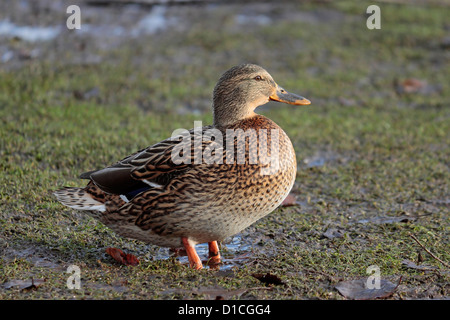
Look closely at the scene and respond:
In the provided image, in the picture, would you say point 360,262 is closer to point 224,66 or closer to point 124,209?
point 124,209

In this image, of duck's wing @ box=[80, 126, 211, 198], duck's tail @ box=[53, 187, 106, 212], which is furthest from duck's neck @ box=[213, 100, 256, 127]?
duck's tail @ box=[53, 187, 106, 212]

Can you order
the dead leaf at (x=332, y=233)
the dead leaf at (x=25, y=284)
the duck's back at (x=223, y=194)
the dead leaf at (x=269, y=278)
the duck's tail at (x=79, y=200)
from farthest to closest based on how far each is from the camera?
the dead leaf at (x=332, y=233) → the duck's tail at (x=79, y=200) → the duck's back at (x=223, y=194) → the dead leaf at (x=269, y=278) → the dead leaf at (x=25, y=284)

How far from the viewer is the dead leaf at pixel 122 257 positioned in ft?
13.2

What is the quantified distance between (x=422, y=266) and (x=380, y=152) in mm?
2676

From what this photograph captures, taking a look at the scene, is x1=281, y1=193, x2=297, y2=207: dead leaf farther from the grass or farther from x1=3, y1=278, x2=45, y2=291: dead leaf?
x1=3, y1=278, x2=45, y2=291: dead leaf

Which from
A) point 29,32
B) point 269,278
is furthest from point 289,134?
point 29,32

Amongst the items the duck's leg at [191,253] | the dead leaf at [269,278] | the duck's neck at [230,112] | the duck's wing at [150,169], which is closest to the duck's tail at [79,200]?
the duck's wing at [150,169]

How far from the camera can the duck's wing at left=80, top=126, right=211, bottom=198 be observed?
401 centimetres

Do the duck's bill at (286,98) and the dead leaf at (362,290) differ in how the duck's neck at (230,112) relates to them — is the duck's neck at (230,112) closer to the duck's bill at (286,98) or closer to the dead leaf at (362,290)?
the duck's bill at (286,98)

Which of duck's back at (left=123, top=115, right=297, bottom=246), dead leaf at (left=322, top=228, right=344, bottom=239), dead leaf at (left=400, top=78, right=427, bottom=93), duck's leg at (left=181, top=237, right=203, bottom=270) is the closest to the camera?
duck's back at (left=123, top=115, right=297, bottom=246)

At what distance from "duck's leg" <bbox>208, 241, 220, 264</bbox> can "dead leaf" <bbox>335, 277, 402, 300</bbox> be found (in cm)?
86

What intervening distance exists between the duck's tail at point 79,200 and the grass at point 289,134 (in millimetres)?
297

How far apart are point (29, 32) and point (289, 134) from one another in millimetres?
4563
